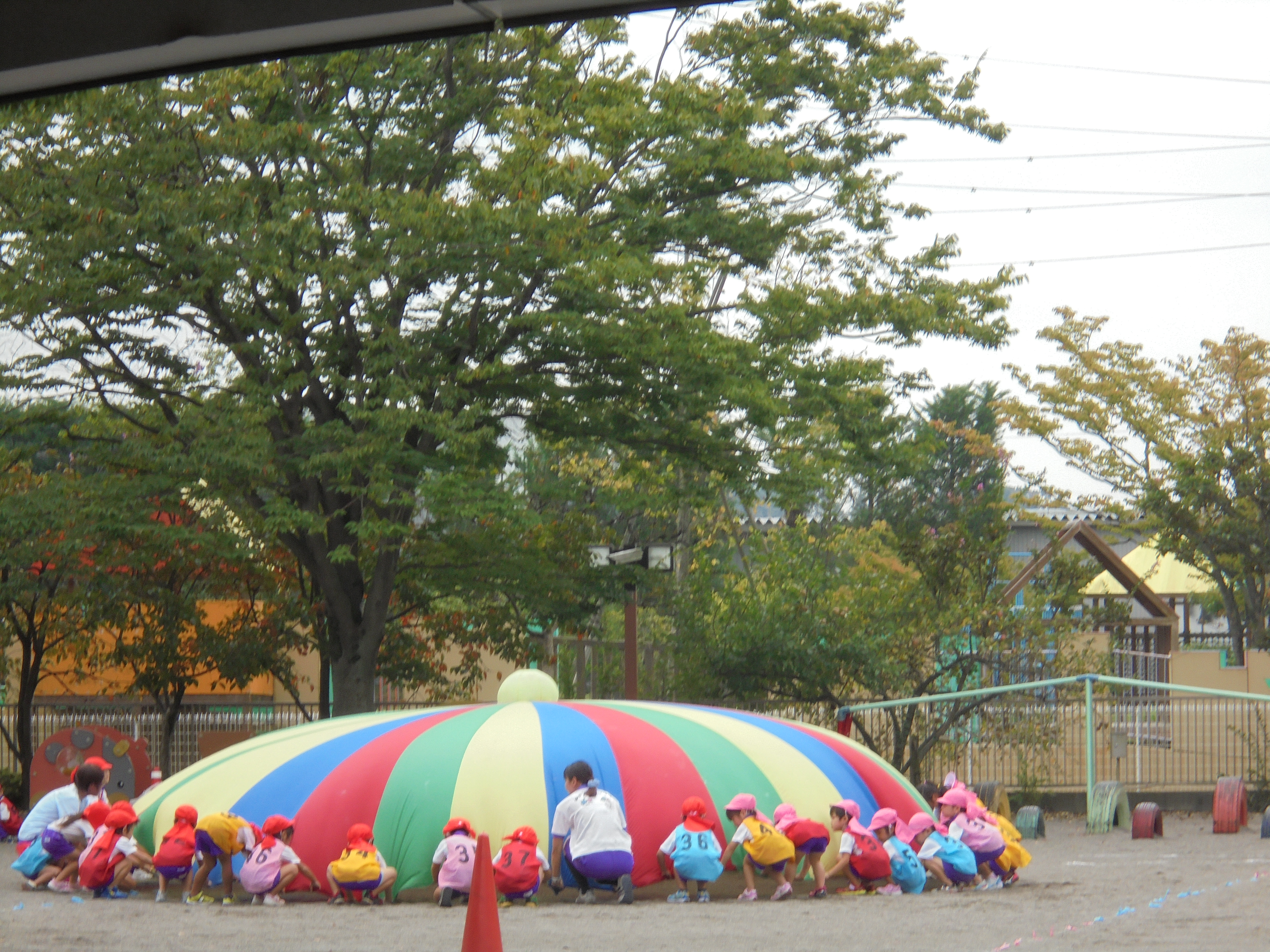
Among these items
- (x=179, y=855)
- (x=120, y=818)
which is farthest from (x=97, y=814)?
(x=179, y=855)

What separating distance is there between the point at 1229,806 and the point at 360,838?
35.5ft

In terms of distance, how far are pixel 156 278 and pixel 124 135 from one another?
1863 mm

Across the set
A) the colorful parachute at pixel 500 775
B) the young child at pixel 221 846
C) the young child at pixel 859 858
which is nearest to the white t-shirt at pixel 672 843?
the colorful parachute at pixel 500 775

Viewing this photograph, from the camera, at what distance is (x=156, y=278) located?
54.2ft

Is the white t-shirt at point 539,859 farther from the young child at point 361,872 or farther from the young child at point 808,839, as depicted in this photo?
the young child at point 808,839

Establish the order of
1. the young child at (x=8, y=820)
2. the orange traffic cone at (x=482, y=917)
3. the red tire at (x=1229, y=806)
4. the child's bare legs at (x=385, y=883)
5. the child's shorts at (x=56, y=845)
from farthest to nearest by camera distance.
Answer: the red tire at (x=1229, y=806) < the young child at (x=8, y=820) < the child's shorts at (x=56, y=845) < the child's bare legs at (x=385, y=883) < the orange traffic cone at (x=482, y=917)

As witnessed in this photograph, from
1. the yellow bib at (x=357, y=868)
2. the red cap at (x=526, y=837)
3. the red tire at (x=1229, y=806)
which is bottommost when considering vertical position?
the red tire at (x=1229, y=806)

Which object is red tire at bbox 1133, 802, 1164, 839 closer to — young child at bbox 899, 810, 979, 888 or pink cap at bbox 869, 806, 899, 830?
young child at bbox 899, 810, 979, 888

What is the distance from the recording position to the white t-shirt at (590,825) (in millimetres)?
10227

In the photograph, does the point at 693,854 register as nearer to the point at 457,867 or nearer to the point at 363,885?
the point at 457,867

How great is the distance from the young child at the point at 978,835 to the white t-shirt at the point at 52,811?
22.7 feet

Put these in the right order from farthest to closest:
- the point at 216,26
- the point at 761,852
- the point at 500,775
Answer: the point at 500,775 → the point at 761,852 → the point at 216,26

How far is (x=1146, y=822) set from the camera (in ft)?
51.5

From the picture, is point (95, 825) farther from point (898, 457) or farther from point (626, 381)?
point (898, 457)
